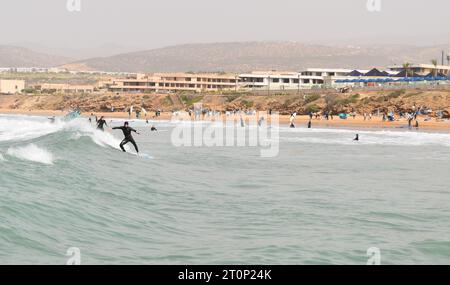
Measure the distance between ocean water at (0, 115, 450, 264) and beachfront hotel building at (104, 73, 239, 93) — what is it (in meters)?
115

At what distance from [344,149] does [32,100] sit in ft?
370

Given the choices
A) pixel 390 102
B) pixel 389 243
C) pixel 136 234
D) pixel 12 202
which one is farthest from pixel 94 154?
pixel 390 102

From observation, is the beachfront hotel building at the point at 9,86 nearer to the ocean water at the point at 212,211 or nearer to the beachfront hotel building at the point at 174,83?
the beachfront hotel building at the point at 174,83

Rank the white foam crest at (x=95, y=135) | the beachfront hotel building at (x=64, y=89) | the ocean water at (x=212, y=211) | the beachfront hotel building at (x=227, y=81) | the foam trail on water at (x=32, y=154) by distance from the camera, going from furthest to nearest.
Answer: the beachfront hotel building at (x=64, y=89), the beachfront hotel building at (x=227, y=81), the white foam crest at (x=95, y=135), the foam trail on water at (x=32, y=154), the ocean water at (x=212, y=211)

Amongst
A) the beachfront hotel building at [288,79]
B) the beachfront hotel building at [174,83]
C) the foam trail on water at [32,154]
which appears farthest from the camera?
the beachfront hotel building at [174,83]

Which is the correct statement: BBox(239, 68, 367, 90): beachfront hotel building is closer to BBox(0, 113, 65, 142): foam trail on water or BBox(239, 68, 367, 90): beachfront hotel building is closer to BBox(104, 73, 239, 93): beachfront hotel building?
BBox(104, 73, 239, 93): beachfront hotel building

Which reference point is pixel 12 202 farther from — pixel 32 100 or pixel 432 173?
pixel 32 100

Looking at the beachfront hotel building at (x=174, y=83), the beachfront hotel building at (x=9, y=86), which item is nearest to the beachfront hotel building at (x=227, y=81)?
the beachfront hotel building at (x=174, y=83)

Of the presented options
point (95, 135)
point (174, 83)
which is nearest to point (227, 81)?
point (174, 83)

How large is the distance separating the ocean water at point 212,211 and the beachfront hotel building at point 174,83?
11479 centimetres

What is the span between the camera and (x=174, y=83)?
140375mm

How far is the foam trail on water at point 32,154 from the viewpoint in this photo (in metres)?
20.1

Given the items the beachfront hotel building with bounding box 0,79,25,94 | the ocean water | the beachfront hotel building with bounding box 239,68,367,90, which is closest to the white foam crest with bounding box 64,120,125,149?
the ocean water

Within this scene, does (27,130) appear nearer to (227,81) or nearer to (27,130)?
(27,130)
